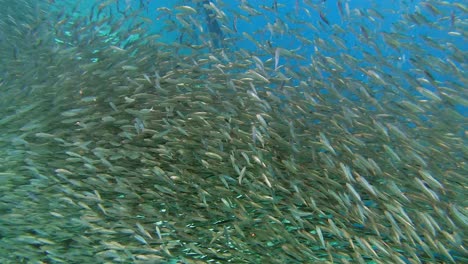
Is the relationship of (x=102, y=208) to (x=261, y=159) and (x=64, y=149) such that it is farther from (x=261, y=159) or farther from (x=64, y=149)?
(x=261, y=159)

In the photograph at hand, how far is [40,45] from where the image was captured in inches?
250

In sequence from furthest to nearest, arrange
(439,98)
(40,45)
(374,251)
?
(40,45) → (439,98) → (374,251)

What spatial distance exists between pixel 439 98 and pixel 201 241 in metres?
3.15

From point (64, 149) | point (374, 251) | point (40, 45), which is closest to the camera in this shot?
point (374, 251)

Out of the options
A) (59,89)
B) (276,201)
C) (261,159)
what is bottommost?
(276,201)

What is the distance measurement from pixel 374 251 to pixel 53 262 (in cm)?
355

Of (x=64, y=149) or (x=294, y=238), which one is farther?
(x=64, y=149)

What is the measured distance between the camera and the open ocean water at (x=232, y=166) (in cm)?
434

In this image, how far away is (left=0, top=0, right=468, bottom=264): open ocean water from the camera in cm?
434

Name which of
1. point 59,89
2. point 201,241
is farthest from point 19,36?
point 201,241

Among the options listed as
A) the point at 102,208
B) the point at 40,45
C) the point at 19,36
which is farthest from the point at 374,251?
the point at 19,36

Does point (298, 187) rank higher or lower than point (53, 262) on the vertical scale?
higher

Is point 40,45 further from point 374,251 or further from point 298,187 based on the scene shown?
point 374,251

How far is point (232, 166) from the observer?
486cm
